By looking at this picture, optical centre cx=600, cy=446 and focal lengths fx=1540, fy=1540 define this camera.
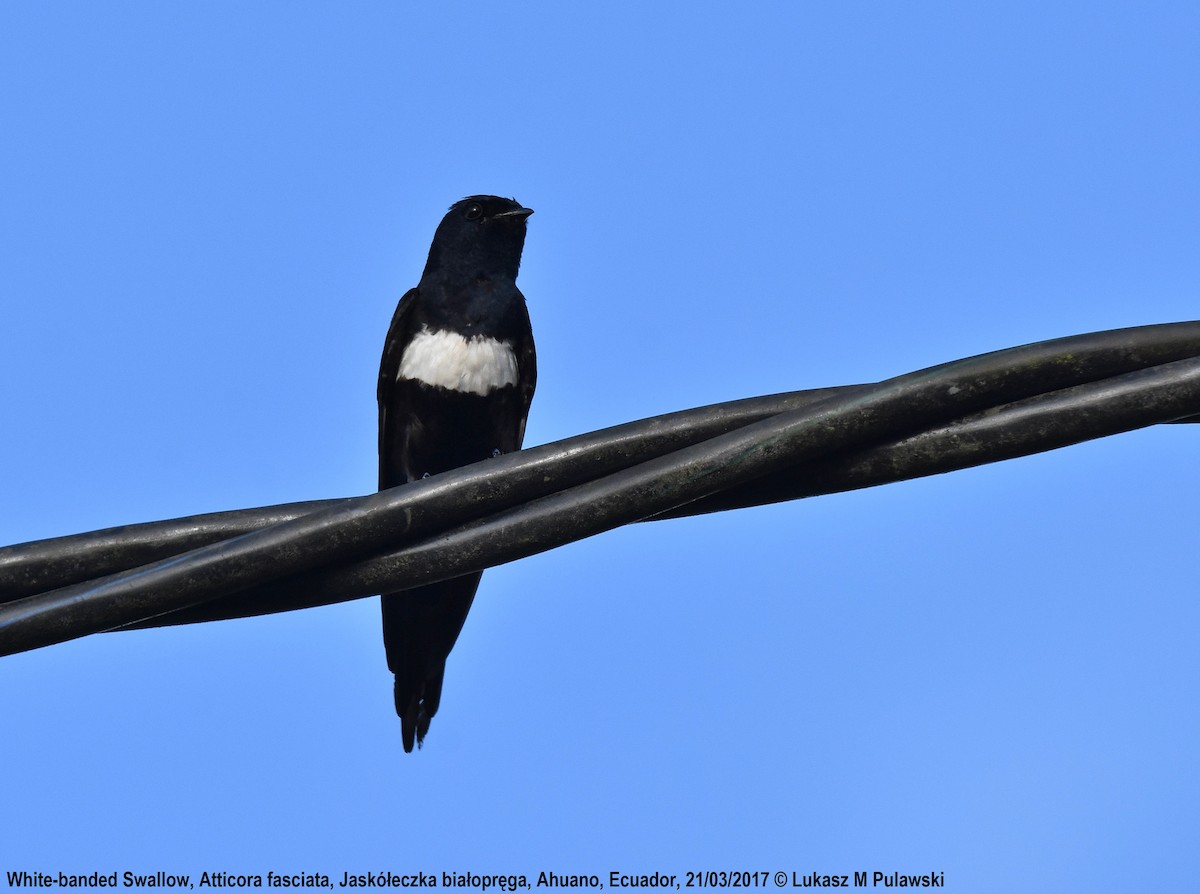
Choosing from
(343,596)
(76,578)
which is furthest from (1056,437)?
(76,578)

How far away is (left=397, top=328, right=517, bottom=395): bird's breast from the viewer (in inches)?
261

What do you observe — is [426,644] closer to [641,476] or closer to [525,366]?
[525,366]

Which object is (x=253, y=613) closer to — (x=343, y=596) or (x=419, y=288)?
(x=343, y=596)

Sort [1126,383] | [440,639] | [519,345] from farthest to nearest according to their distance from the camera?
[519,345] → [440,639] → [1126,383]

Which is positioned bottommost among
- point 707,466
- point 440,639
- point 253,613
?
point 253,613

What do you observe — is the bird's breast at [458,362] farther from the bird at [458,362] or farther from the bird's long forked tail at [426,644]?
the bird's long forked tail at [426,644]

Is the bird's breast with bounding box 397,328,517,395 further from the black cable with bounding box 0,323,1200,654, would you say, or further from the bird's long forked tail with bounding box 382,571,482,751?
the black cable with bounding box 0,323,1200,654

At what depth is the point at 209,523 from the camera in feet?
9.70

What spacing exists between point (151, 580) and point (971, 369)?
5.14 ft

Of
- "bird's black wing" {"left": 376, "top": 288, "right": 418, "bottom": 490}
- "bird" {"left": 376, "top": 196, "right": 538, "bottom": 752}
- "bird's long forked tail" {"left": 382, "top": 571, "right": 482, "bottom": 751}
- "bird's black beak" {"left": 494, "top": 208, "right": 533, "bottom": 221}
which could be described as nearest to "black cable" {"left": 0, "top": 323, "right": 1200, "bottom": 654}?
"bird's long forked tail" {"left": 382, "top": 571, "right": 482, "bottom": 751}

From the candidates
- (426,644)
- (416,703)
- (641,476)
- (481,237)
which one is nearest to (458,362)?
(481,237)

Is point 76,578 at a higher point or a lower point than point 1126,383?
lower

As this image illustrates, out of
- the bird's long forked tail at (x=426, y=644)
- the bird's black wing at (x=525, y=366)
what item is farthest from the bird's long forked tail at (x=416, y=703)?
the bird's black wing at (x=525, y=366)

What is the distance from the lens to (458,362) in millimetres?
6633
